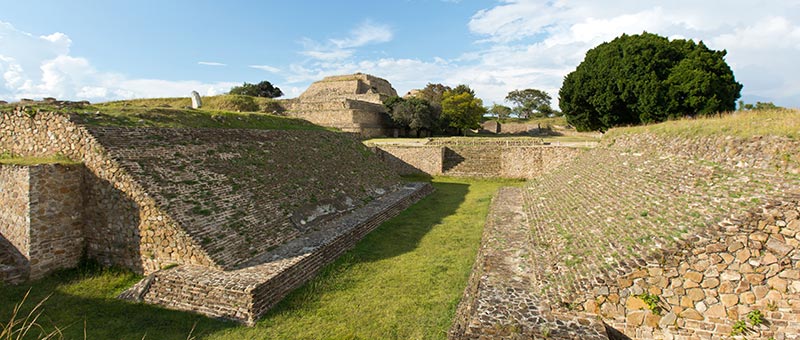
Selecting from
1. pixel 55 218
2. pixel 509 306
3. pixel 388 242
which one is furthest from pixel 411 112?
pixel 509 306

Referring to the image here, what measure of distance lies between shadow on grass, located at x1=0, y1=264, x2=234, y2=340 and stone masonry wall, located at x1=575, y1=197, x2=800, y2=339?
5.67 m

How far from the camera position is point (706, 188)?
21.0 ft

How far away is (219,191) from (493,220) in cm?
726

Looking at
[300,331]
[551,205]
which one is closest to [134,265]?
[300,331]

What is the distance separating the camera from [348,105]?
99.1ft

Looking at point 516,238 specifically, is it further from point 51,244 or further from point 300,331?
point 51,244

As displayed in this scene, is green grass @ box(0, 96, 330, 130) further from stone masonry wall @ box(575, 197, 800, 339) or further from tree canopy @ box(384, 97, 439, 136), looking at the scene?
tree canopy @ box(384, 97, 439, 136)

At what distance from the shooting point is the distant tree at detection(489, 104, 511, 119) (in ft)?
206

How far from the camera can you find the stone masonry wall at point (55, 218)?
6.89 meters

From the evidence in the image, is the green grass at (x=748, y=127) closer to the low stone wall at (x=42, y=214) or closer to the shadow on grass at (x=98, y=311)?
the shadow on grass at (x=98, y=311)

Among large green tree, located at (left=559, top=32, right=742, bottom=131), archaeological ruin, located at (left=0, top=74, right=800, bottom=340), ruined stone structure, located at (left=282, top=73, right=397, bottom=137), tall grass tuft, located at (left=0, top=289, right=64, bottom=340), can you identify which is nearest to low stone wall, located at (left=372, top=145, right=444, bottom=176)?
ruined stone structure, located at (left=282, top=73, right=397, bottom=137)

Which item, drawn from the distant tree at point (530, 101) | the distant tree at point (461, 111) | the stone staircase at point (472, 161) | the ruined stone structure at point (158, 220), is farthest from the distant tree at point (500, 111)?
the ruined stone structure at point (158, 220)

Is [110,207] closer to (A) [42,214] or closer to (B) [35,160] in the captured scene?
(A) [42,214]

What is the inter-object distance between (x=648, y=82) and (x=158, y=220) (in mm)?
21315
